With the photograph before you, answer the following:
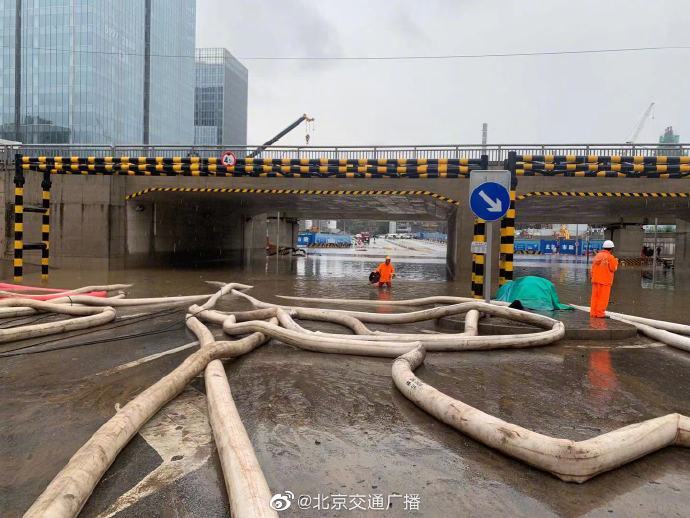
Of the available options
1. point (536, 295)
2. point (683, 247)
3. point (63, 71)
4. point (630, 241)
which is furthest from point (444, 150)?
point (63, 71)

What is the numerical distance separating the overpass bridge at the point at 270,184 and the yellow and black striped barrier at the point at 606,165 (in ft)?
0.08

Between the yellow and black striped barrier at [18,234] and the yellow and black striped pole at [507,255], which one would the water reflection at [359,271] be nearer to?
the yellow and black striped pole at [507,255]

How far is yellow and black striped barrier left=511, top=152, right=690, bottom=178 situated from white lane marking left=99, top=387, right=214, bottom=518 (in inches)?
405

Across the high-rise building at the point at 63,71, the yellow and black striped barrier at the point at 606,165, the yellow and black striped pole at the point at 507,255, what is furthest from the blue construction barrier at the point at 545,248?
the high-rise building at the point at 63,71

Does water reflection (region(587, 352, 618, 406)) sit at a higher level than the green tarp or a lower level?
lower

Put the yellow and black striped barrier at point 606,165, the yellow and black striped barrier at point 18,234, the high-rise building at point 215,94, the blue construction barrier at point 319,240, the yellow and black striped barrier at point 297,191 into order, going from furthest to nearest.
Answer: the high-rise building at point 215,94, the blue construction barrier at point 319,240, the yellow and black striped barrier at point 297,191, the yellow and black striped barrier at point 18,234, the yellow and black striped barrier at point 606,165

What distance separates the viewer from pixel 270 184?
60.1ft

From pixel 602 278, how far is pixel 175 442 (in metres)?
6.85

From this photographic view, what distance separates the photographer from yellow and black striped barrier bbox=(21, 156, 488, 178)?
13094 mm

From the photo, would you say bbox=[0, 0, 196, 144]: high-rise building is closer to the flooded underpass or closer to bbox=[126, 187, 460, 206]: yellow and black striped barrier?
bbox=[126, 187, 460, 206]: yellow and black striped barrier

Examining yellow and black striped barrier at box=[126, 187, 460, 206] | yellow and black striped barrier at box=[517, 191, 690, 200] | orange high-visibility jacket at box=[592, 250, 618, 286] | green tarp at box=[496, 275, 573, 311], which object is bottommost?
green tarp at box=[496, 275, 573, 311]

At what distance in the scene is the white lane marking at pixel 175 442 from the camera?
2751 mm

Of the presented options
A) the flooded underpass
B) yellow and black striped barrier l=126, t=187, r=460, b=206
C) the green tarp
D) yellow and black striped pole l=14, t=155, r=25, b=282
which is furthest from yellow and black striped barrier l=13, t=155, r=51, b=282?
the green tarp

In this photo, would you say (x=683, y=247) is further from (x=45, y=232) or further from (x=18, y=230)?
(x=18, y=230)
